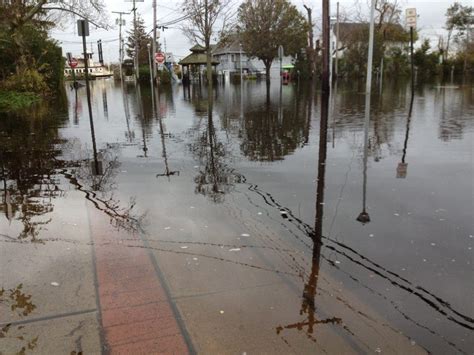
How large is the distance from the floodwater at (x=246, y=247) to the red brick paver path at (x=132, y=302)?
2 centimetres

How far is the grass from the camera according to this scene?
62.8 ft

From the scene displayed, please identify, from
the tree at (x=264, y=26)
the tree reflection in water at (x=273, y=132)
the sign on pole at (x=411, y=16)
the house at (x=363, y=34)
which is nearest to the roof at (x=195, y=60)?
the tree at (x=264, y=26)

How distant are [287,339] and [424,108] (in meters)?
15.7

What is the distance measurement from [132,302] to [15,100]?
65.3 feet

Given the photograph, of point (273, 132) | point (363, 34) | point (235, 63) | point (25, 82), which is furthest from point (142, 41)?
point (273, 132)

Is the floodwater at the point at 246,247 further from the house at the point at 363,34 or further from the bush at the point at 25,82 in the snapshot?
the house at the point at 363,34

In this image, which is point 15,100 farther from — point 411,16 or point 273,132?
point 411,16

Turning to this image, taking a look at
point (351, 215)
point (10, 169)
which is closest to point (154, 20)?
point (10, 169)

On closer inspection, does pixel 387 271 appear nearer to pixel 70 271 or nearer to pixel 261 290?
pixel 261 290

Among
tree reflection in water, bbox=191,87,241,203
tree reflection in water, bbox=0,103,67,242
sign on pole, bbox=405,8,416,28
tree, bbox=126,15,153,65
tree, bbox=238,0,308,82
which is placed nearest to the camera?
tree reflection in water, bbox=0,103,67,242

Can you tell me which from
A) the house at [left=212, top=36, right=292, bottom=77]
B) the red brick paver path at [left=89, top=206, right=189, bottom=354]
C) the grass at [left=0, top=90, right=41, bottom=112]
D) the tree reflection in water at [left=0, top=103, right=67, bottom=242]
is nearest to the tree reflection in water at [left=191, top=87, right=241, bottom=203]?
the red brick paver path at [left=89, top=206, right=189, bottom=354]

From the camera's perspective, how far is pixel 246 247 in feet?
14.3

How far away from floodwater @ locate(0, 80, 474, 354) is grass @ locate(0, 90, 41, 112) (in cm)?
1115

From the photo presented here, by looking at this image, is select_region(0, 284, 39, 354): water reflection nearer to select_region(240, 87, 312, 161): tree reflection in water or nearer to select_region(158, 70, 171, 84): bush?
select_region(240, 87, 312, 161): tree reflection in water
